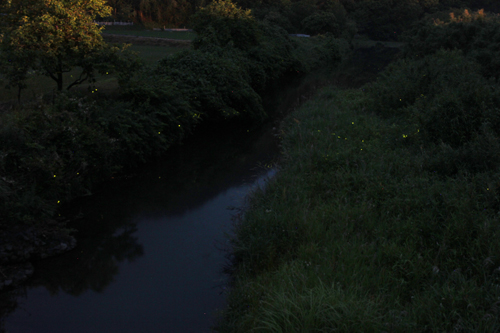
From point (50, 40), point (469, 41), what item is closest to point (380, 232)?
point (50, 40)

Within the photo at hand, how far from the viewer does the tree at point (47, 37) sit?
34.2 ft

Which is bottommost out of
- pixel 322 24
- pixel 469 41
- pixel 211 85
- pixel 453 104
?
pixel 453 104

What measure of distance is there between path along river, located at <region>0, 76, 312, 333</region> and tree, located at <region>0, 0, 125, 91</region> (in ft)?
12.5

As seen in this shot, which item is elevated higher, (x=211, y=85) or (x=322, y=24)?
(x=322, y=24)

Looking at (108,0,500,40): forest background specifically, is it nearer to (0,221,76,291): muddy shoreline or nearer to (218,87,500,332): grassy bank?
(218,87,500,332): grassy bank

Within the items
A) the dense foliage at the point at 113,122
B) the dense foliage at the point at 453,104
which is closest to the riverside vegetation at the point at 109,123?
the dense foliage at the point at 113,122

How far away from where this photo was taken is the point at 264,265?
6277 mm

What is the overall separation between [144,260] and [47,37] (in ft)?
22.8

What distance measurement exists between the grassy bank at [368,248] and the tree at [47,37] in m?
6.92

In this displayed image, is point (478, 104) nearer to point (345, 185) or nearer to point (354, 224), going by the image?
point (345, 185)

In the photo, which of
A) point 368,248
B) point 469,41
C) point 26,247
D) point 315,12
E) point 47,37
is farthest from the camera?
point 315,12

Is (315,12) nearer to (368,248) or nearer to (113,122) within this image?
(113,122)

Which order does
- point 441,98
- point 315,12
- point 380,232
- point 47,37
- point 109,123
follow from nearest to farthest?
point 380,232 < point 441,98 < point 47,37 < point 109,123 < point 315,12

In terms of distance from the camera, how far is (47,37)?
34.4 ft
